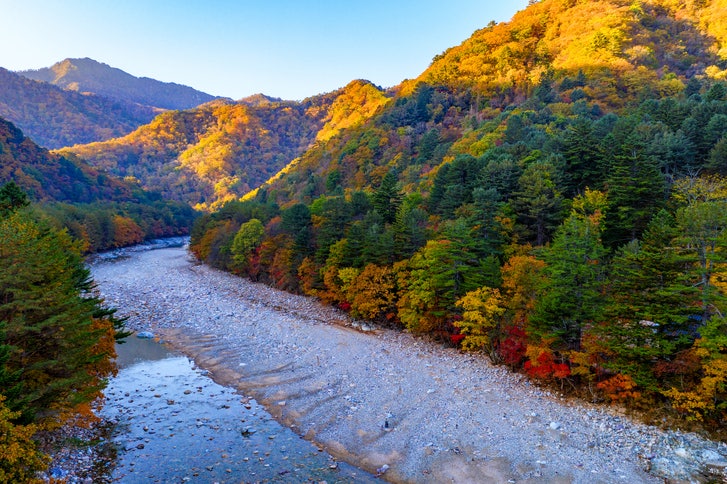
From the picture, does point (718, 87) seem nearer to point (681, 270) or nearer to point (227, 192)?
point (681, 270)

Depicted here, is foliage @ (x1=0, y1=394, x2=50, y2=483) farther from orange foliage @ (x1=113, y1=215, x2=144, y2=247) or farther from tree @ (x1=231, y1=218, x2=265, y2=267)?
orange foliage @ (x1=113, y1=215, x2=144, y2=247)

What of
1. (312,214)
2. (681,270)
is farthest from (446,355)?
(312,214)

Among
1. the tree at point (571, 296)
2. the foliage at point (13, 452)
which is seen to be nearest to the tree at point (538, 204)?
the tree at point (571, 296)

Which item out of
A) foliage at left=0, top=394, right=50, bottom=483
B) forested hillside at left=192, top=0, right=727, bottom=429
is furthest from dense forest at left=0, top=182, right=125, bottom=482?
forested hillside at left=192, top=0, right=727, bottom=429

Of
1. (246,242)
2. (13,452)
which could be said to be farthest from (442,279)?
(246,242)

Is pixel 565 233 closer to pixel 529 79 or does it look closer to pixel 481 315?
pixel 481 315

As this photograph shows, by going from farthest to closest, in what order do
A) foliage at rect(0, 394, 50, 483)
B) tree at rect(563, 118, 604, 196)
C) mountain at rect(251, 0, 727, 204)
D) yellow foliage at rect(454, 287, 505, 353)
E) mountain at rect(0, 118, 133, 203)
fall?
mountain at rect(0, 118, 133, 203)
mountain at rect(251, 0, 727, 204)
tree at rect(563, 118, 604, 196)
yellow foliage at rect(454, 287, 505, 353)
foliage at rect(0, 394, 50, 483)

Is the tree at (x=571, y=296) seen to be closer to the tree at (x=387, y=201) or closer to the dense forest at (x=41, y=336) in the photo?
the dense forest at (x=41, y=336)
